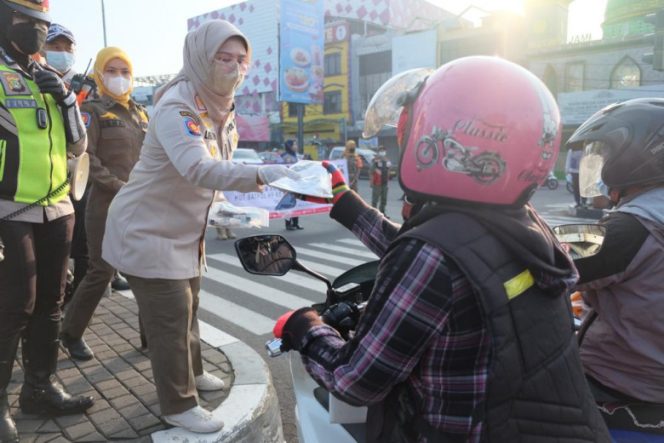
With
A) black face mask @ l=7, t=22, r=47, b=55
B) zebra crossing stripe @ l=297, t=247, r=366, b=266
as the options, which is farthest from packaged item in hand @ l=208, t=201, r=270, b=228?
zebra crossing stripe @ l=297, t=247, r=366, b=266

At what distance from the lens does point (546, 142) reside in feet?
4.12

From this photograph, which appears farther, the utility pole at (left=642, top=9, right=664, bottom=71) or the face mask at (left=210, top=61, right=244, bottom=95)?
the utility pole at (left=642, top=9, right=664, bottom=71)

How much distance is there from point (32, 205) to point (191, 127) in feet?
2.79

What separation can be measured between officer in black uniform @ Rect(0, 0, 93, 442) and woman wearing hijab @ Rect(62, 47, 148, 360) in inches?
27.3

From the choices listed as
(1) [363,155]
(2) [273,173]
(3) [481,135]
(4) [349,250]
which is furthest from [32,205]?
(1) [363,155]

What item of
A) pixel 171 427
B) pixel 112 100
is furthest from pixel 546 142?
pixel 112 100

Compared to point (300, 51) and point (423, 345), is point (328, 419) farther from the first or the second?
point (300, 51)

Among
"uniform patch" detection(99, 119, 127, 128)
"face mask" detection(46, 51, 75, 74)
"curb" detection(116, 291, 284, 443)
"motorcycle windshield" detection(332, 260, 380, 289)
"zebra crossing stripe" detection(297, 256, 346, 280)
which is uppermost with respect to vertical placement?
"face mask" detection(46, 51, 75, 74)

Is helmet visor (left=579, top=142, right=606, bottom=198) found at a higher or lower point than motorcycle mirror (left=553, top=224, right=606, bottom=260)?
higher

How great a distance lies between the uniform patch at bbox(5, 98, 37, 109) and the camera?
89.3 inches

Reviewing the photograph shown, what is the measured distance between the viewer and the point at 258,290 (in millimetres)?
6227

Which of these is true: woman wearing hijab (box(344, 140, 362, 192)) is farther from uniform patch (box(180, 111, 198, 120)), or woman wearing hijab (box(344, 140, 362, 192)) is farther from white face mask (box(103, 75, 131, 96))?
uniform patch (box(180, 111, 198, 120))

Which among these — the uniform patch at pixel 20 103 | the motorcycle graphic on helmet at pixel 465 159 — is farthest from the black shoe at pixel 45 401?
the motorcycle graphic on helmet at pixel 465 159

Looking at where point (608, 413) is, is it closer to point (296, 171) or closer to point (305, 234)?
point (296, 171)
